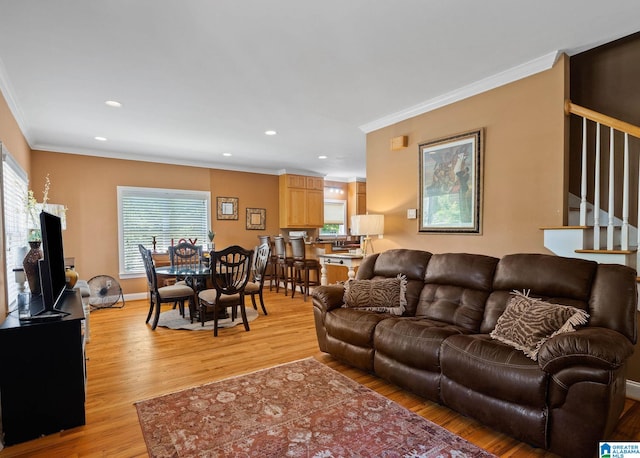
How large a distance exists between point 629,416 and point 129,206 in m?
6.87

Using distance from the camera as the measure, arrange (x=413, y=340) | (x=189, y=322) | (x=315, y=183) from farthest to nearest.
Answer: (x=315, y=183), (x=189, y=322), (x=413, y=340)

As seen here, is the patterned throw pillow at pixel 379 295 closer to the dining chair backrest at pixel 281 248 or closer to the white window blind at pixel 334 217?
the dining chair backrest at pixel 281 248

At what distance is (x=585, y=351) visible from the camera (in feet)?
5.53

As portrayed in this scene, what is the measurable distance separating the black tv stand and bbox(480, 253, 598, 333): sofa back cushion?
282cm

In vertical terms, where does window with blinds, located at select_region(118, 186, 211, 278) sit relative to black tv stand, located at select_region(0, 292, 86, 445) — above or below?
above

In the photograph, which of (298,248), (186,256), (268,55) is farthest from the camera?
(298,248)

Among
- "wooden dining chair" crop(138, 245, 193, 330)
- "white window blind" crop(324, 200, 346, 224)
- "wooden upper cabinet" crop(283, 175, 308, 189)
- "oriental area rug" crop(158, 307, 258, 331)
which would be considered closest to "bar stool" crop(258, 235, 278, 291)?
"wooden upper cabinet" crop(283, 175, 308, 189)

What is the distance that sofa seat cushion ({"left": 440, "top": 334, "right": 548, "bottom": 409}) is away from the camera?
1.83 meters

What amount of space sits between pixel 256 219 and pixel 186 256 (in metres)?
2.36

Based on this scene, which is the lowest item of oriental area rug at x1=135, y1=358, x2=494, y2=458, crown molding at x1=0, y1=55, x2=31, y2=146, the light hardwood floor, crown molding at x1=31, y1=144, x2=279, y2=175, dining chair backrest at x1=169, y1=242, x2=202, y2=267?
the light hardwood floor

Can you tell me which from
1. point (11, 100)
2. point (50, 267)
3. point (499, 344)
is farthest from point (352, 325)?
point (11, 100)

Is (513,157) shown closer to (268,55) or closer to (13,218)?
(268,55)

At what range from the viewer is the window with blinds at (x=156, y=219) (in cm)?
606

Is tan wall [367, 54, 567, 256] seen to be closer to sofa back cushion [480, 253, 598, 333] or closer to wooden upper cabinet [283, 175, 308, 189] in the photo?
sofa back cushion [480, 253, 598, 333]
